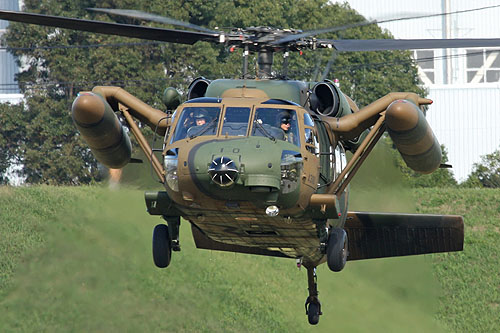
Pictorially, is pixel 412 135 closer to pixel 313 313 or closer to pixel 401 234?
pixel 401 234

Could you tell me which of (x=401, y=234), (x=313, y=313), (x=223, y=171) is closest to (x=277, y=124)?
(x=223, y=171)

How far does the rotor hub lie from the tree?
2689 cm

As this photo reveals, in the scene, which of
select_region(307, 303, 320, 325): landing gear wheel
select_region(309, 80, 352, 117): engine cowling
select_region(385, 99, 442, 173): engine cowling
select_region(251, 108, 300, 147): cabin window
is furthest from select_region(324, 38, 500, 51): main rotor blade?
select_region(307, 303, 320, 325): landing gear wheel

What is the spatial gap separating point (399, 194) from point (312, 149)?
8970 millimetres

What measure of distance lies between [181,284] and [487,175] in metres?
22.3

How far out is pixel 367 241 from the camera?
1875 centimetres

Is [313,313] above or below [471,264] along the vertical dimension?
above

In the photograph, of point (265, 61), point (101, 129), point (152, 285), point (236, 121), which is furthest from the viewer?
point (152, 285)

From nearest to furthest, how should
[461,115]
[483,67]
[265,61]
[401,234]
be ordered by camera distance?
[265,61], [401,234], [461,115], [483,67]

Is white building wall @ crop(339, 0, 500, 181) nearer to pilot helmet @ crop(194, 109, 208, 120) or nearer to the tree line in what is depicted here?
the tree line

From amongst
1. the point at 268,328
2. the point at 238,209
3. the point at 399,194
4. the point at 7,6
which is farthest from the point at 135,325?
the point at 7,6

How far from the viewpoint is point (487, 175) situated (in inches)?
1871

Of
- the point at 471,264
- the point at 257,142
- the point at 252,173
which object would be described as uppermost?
the point at 257,142

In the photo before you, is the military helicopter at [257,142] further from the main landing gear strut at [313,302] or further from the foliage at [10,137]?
the foliage at [10,137]
